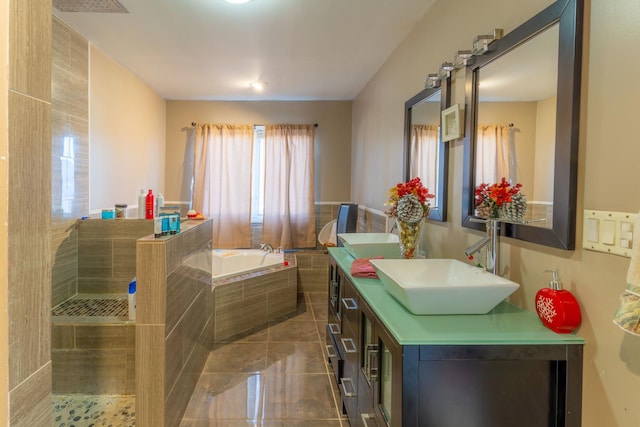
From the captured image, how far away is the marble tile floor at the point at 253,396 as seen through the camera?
194 cm

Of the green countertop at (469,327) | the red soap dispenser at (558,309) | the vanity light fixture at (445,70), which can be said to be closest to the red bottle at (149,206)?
the green countertop at (469,327)

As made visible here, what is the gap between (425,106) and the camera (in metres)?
2.14

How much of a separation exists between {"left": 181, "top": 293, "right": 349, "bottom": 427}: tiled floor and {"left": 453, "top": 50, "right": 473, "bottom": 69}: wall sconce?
199cm

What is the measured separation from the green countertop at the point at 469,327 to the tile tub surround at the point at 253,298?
198cm

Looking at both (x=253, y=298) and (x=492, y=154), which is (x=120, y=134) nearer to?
(x=253, y=298)

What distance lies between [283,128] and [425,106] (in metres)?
2.66

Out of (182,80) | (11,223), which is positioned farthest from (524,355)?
(182,80)

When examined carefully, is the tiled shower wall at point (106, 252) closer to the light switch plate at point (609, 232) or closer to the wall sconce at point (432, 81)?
the wall sconce at point (432, 81)

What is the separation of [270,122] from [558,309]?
4.07 meters

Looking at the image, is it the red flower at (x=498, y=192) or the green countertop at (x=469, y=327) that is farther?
the red flower at (x=498, y=192)

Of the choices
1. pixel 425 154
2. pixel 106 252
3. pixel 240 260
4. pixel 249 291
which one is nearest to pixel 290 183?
pixel 240 260

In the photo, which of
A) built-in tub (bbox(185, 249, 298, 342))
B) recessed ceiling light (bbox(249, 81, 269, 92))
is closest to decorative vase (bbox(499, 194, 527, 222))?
built-in tub (bbox(185, 249, 298, 342))

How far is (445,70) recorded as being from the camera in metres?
1.80

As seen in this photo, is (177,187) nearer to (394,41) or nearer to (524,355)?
(394,41)
